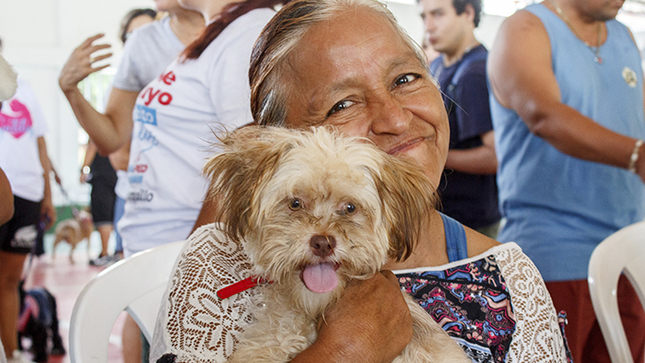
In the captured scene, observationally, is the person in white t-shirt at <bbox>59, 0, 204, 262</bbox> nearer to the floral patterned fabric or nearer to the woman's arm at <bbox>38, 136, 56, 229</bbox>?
the floral patterned fabric

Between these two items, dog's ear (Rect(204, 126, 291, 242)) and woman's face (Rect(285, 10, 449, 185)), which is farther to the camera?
woman's face (Rect(285, 10, 449, 185))

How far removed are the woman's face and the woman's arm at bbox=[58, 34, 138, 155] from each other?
5.90 ft

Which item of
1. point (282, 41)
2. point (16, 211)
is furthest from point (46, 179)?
point (282, 41)

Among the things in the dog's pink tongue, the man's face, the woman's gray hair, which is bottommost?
the man's face

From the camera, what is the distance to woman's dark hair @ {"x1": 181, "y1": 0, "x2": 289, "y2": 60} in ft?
7.34

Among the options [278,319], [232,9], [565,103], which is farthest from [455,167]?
[278,319]

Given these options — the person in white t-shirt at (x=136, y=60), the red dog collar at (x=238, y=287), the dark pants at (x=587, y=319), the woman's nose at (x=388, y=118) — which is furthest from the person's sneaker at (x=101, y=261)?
the woman's nose at (x=388, y=118)

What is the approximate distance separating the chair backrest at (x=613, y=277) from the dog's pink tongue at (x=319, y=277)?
1256mm

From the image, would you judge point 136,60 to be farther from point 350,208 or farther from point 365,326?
point 365,326

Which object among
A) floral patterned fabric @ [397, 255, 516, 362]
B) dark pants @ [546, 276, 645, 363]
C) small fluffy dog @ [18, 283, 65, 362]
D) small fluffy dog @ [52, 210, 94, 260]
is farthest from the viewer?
small fluffy dog @ [52, 210, 94, 260]

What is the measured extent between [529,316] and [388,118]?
0.64 metres

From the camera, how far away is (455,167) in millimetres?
3135

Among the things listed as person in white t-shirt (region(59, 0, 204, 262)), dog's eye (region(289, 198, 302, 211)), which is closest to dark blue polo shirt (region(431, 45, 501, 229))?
person in white t-shirt (region(59, 0, 204, 262))

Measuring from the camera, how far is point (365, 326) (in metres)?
1.15
